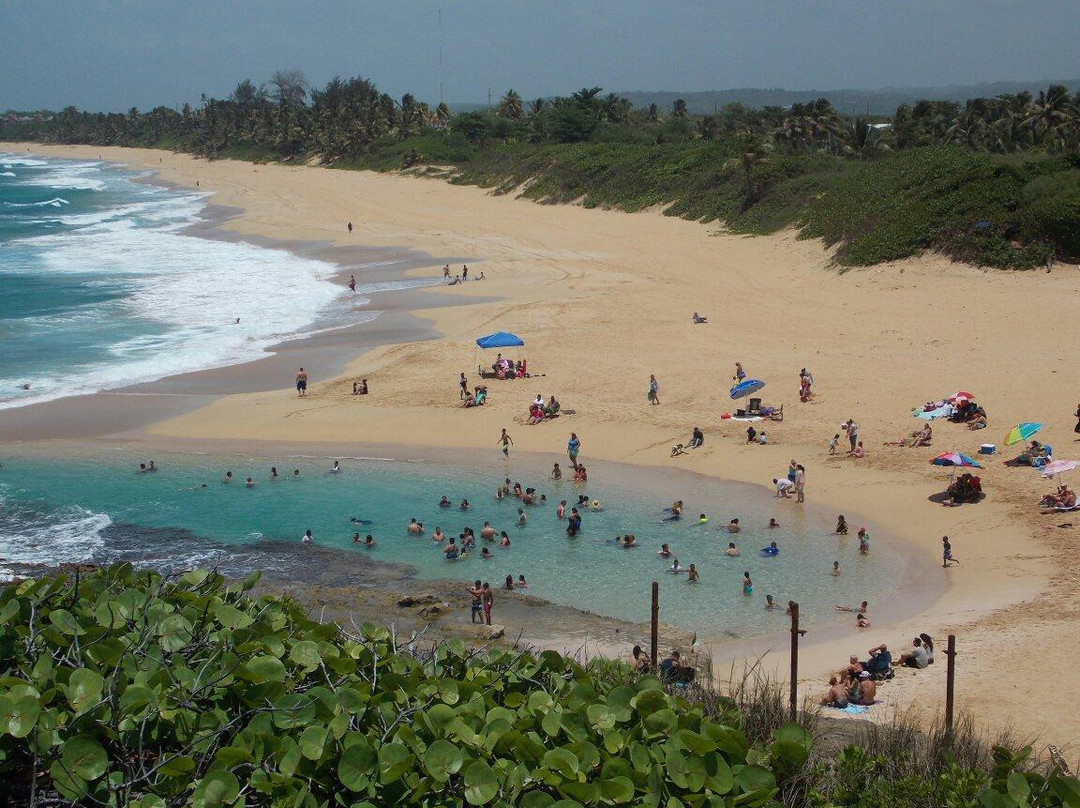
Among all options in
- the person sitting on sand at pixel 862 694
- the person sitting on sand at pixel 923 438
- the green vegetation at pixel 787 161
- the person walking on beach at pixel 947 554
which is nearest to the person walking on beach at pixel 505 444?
the person sitting on sand at pixel 923 438

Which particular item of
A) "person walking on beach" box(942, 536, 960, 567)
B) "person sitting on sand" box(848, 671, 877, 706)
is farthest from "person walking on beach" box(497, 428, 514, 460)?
"person sitting on sand" box(848, 671, 877, 706)

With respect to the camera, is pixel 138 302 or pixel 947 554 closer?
pixel 947 554

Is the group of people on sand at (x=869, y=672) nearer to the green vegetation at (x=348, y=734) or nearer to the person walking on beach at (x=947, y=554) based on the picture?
the person walking on beach at (x=947, y=554)

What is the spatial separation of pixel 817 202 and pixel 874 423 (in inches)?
999

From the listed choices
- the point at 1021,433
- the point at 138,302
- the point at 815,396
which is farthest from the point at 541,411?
the point at 138,302

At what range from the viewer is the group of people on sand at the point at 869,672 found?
13.0m

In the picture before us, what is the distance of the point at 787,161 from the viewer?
178ft

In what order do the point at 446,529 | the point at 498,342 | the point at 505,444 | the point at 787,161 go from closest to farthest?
the point at 446,529 → the point at 505,444 → the point at 498,342 → the point at 787,161

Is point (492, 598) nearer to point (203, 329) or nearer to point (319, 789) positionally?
point (319, 789)

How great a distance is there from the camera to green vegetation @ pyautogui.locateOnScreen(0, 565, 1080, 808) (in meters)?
6.64

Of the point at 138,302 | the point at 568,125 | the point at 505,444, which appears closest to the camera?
the point at 505,444

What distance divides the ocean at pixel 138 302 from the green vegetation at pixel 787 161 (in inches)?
764

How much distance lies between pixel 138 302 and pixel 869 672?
117ft

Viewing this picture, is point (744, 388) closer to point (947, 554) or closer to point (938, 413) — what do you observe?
point (938, 413)
